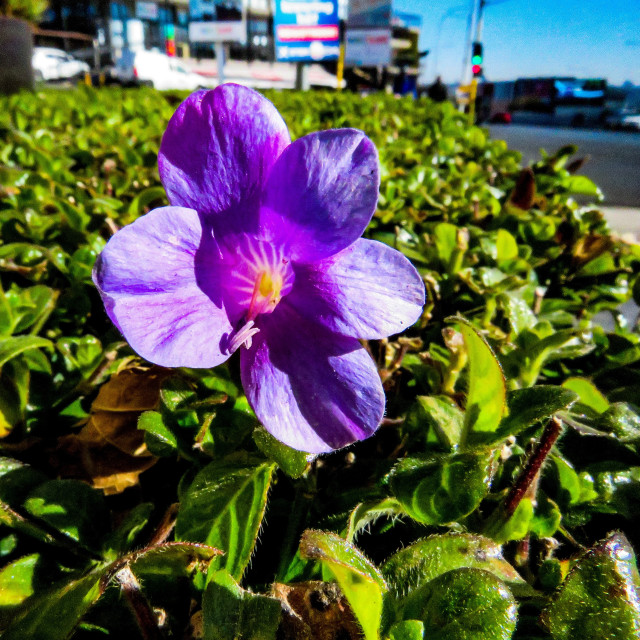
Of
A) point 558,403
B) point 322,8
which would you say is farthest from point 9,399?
point 322,8

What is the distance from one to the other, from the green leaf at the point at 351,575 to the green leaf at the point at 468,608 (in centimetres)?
6

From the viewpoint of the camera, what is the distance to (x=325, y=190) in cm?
64

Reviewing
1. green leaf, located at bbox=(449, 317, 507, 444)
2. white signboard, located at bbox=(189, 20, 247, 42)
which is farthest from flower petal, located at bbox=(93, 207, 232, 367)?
white signboard, located at bbox=(189, 20, 247, 42)

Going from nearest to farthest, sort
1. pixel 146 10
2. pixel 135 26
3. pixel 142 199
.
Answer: pixel 142 199, pixel 135 26, pixel 146 10

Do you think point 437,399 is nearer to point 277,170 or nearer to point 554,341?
point 554,341

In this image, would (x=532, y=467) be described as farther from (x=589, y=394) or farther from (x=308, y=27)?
(x=308, y=27)

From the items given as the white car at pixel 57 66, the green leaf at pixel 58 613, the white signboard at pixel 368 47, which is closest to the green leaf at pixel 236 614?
the green leaf at pixel 58 613

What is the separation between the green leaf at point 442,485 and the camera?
66 centimetres

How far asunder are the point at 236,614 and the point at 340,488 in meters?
0.34

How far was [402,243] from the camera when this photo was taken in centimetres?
136

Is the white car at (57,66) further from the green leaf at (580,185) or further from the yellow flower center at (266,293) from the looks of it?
the yellow flower center at (266,293)

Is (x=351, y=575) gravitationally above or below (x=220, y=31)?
below

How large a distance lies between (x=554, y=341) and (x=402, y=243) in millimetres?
524

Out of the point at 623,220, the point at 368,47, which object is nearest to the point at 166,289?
the point at 623,220
